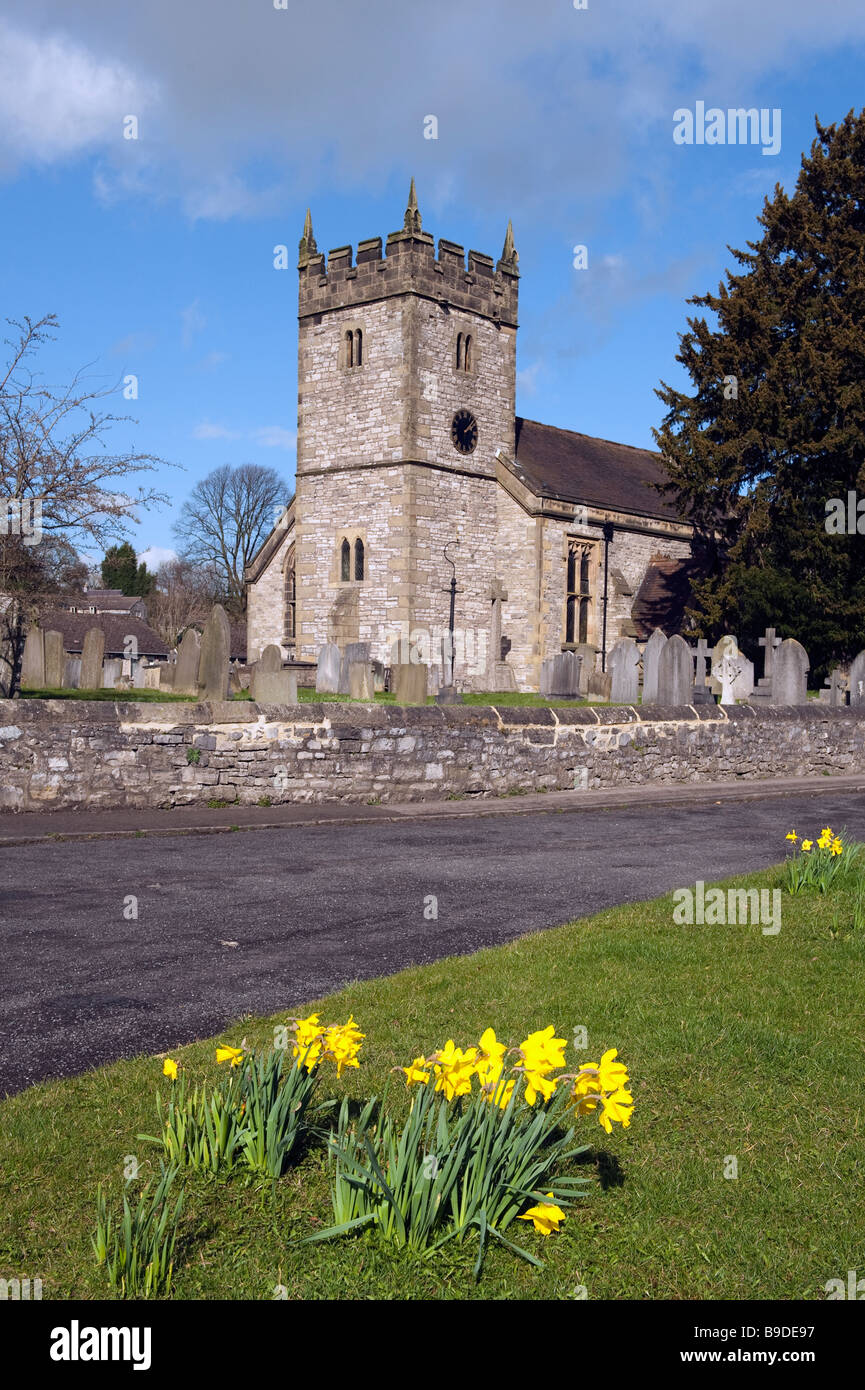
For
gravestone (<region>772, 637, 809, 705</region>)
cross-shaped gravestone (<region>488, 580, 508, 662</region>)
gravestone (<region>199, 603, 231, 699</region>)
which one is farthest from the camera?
cross-shaped gravestone (<region>488, 580, 508, 662</region>)

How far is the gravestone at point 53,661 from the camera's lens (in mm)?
17625

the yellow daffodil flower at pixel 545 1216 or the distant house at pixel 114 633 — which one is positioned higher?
the distant house at pixel 114 633

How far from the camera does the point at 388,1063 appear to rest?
→ 4324 mm

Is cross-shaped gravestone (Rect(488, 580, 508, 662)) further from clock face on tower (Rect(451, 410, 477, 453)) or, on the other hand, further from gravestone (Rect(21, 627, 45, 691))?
gravestone (Rect(21, 627, 45, 691))

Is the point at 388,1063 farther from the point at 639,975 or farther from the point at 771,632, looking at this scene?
the point at 771,632

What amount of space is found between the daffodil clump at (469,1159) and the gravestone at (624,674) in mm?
16391

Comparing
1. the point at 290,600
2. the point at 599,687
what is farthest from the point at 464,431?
the point at 599,687

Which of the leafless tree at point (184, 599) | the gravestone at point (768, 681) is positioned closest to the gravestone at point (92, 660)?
the gravestone at point (768, 681)

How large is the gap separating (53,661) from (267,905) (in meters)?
11.8

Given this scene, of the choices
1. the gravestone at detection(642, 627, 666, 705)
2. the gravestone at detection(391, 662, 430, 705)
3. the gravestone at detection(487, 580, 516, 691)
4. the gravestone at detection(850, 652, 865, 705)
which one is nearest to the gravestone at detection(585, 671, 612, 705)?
the gravestone at detection(642, 627, 666, 705)

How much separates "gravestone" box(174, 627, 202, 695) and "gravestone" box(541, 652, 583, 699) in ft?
22.9

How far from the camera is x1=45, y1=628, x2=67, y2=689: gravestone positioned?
1762 cm

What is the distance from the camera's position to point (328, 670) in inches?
730

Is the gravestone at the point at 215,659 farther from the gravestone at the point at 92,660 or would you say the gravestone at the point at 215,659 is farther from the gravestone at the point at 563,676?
the gravestone at the point at 563,676
